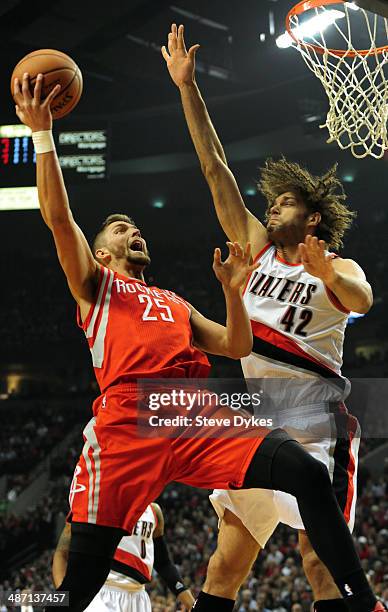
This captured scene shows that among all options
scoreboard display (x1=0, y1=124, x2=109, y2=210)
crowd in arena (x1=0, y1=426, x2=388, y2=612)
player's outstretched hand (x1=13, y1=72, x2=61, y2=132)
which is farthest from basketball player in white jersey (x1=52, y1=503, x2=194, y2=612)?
scoreboard display (x1=0, y1=124, x2=109, y2=210)

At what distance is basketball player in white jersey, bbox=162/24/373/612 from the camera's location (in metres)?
3.43

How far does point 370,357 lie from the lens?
19031 millimetres

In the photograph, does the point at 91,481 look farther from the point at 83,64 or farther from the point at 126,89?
the point at 126,89

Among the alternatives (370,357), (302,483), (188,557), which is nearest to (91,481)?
(302,483)

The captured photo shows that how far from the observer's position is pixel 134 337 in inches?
135

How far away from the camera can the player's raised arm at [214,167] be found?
404 cm

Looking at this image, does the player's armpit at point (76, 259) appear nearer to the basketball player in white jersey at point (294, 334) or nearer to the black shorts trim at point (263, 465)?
the basketball player in white jersey at point (294, 334)

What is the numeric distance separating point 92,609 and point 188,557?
26.4ft

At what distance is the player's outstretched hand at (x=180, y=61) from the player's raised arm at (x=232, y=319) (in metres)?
1.32

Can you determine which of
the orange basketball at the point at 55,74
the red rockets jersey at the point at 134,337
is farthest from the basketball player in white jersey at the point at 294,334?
the orange basketball at the point at 55,74

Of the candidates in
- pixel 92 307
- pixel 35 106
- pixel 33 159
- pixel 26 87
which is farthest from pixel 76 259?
pixel 33 159

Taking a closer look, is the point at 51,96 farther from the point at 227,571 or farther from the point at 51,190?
the point at 227,571

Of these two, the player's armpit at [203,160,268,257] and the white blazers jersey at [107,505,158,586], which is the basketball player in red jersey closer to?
the player's armpit at [203,160,268,257]

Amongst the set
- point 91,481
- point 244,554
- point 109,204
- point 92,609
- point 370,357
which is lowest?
point 370,357
